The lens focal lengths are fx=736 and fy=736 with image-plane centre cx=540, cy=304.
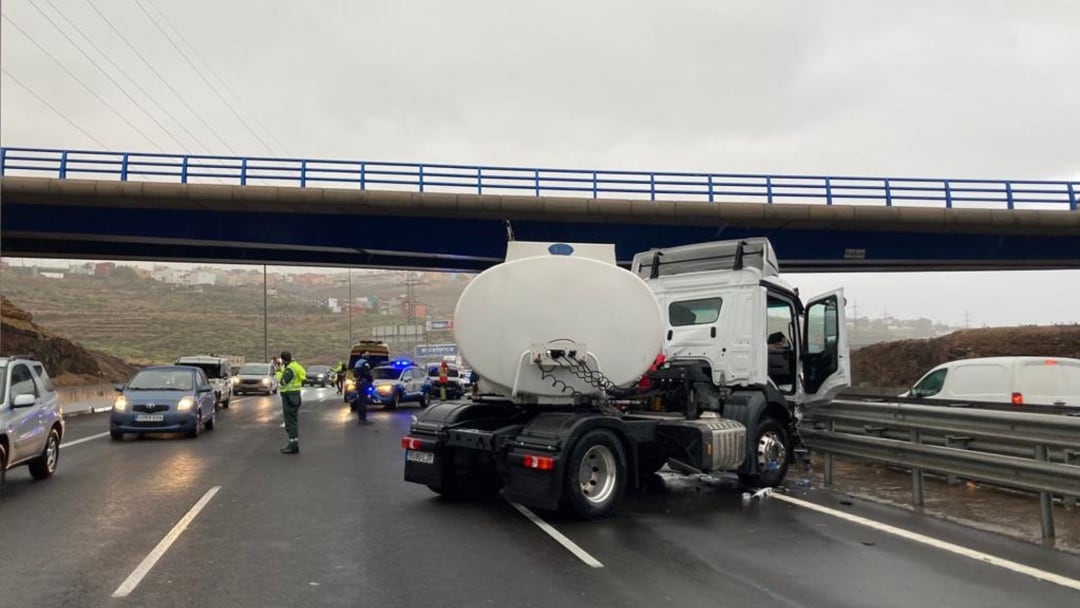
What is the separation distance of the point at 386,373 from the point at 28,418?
57.1 feet

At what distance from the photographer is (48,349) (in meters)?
36.3

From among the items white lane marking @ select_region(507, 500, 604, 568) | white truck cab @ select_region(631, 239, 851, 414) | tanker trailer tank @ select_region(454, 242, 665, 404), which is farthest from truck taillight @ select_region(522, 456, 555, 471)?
white truck cab @ select_region(631, 239, 851, 414)

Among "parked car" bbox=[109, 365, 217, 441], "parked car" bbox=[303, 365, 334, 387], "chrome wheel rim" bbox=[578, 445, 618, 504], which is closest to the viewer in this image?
"chrome wheel rim" bbox=[578, 445, 618, 504]

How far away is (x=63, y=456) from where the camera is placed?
12938 mm

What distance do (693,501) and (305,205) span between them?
20.7 metres

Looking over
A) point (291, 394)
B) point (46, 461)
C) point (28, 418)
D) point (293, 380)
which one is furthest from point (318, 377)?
point (28, 418)

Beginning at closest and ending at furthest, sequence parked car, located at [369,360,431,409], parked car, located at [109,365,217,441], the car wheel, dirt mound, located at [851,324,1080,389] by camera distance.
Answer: the car wheel
parked car, located at [109,365,217,441]
parked car, located at [369,360,431,409]
dirt mound, located at [851,324,1080,389]

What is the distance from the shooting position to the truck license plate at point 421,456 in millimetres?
8647

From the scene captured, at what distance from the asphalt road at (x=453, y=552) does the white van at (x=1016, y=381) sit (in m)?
4.94

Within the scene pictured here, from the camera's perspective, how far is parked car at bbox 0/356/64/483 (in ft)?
29.3

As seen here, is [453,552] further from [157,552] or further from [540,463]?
[157,552]

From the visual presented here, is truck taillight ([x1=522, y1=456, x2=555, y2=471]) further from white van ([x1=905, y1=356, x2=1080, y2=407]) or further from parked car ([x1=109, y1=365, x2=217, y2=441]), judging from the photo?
parked car ([x1=109, y1=365, x2=217, y2=441])

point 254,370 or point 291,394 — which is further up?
point 254,370

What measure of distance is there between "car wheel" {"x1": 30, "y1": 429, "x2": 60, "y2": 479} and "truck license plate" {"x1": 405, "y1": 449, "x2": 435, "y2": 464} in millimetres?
5502
